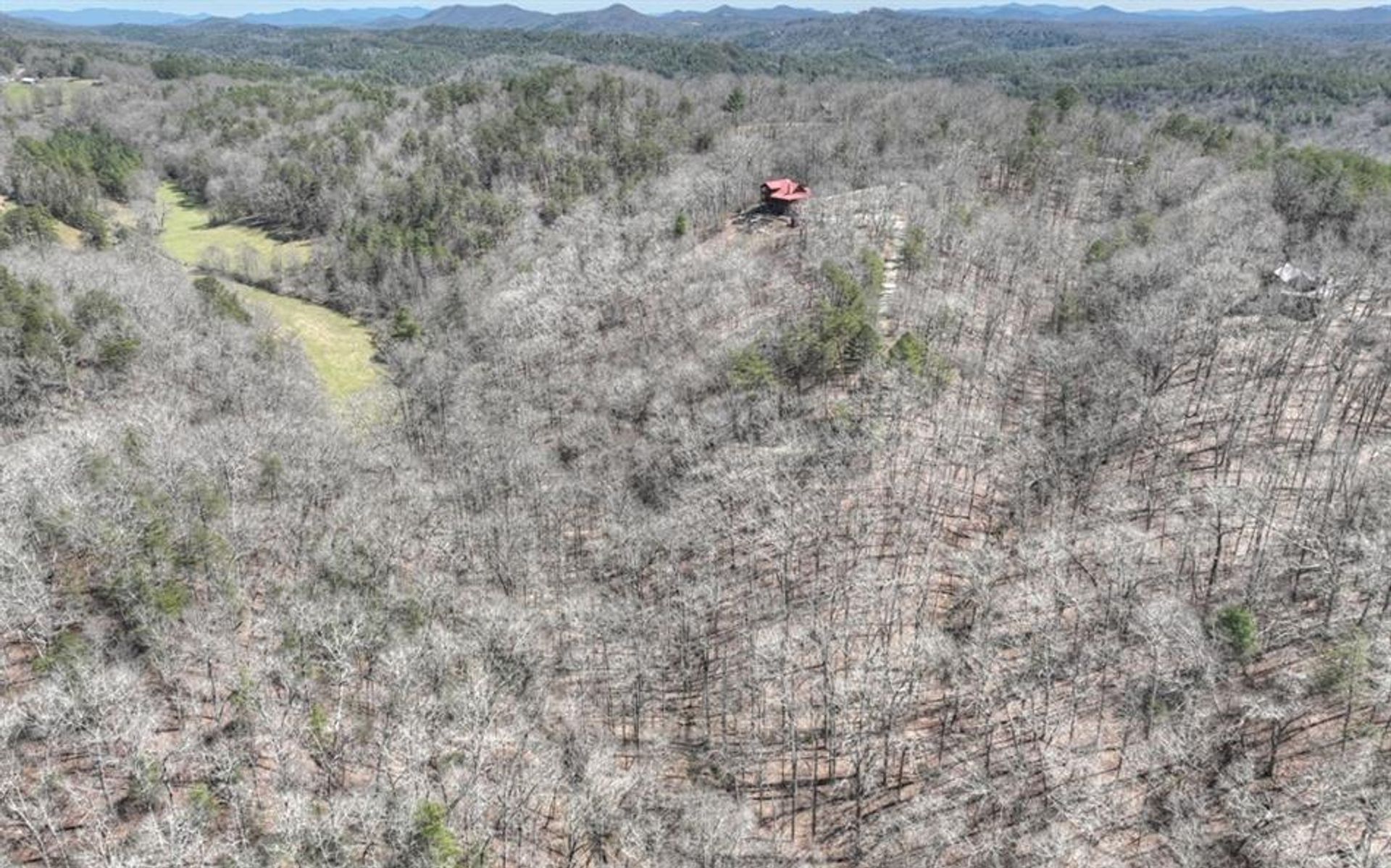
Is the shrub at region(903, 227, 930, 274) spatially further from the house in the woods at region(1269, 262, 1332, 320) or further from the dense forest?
the house in the woods at region(1269, 262, 1332, 320)

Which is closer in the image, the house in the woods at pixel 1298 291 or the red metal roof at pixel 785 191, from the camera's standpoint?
the house in the woods at pixel 1298 291

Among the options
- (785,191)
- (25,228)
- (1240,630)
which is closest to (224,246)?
(25,228)

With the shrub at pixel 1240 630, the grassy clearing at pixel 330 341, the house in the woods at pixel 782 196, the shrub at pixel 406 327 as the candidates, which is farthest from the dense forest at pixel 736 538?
the house in the woods at pixel 782 196

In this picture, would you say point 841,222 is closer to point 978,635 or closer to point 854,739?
point 978,635

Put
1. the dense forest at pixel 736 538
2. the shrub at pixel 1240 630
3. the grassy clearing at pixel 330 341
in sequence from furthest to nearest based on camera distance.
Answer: the grassy clearing at pixel 330 341
the shrub at pixel 1240 630
the dense forest at pixel 736 538

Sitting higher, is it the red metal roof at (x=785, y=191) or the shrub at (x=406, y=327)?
the red metal roof at (x=785, y=191)

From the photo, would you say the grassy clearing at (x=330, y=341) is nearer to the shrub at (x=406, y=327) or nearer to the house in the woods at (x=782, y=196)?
the shrub at (x=406, y=327)

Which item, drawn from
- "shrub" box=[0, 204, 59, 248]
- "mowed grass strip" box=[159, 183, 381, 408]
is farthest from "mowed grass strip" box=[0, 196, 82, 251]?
"mowed grass strip" box=[159, 183, 381, 408]
